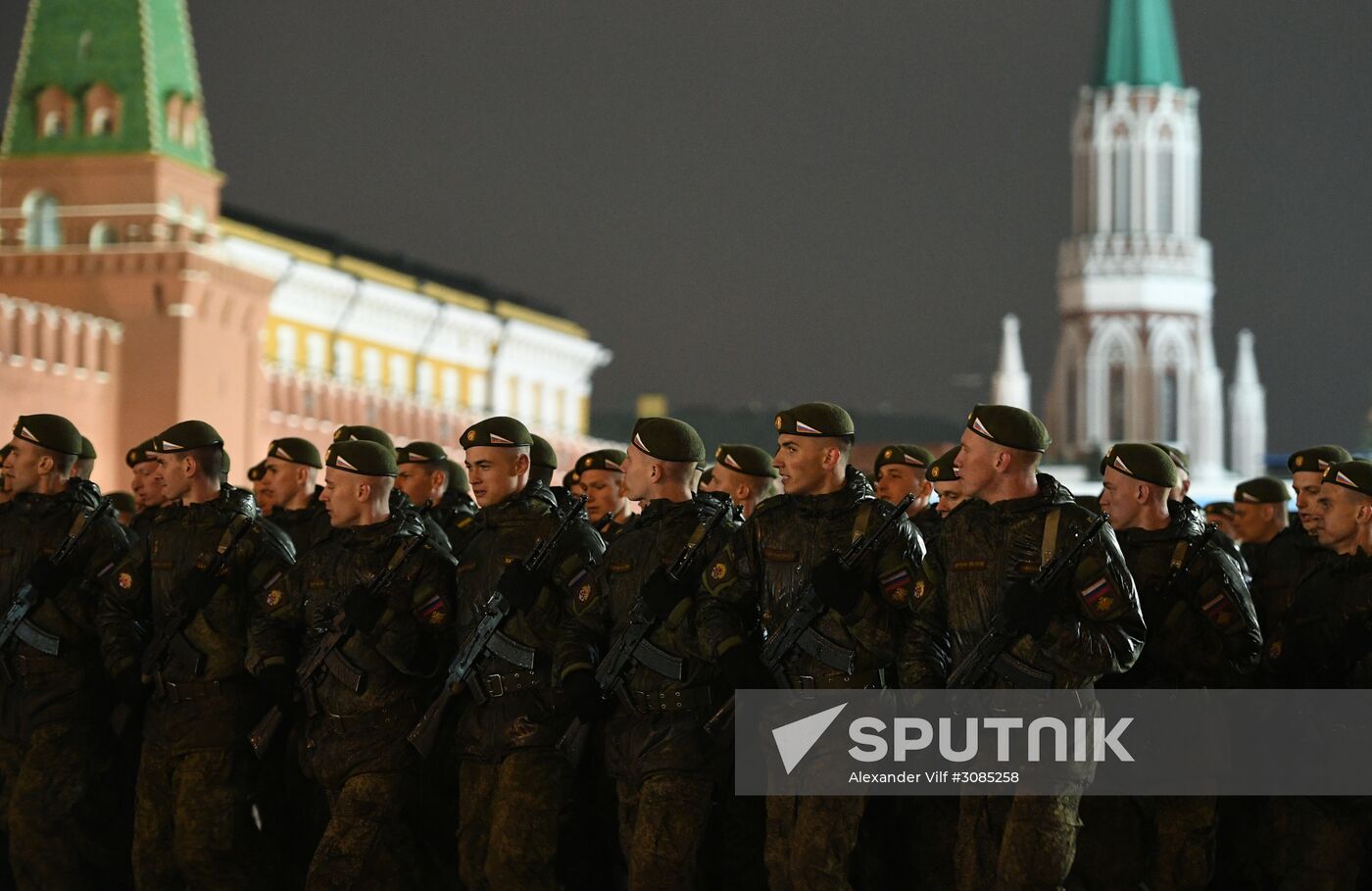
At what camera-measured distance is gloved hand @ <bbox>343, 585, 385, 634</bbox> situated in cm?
1099

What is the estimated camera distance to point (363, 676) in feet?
36.4

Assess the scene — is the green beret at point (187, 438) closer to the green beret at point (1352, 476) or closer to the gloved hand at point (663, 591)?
the gloved hand at point (663, 591)

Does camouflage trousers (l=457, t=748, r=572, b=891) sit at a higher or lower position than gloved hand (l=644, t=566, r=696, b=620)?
lower

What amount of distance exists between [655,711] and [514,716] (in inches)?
26.6

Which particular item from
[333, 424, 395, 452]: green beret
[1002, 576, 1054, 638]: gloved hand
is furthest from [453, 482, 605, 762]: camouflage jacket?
[1002, 576, 1054, 638]: gloved hand

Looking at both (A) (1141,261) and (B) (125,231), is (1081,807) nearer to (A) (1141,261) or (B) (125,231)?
(B) (125,231)

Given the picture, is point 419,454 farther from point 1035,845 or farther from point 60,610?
point 1035,845

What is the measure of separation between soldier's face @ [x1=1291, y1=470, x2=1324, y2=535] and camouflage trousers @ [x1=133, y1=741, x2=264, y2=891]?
15.2 feet

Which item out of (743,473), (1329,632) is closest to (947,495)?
(743,473)

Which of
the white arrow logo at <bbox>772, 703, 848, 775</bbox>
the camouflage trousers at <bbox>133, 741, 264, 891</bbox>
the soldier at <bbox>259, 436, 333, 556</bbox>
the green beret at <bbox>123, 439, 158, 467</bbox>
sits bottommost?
the camouflage trousers at <bbox>133, 741, 264, 891</bbox>

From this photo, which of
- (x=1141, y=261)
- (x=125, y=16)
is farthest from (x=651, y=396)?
(x=125, y=16)

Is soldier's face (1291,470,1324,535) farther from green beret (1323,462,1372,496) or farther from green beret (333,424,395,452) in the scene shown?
green beret (333,424,395,452)

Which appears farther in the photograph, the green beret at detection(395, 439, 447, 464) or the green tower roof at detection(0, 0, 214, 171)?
the green tower roof at detection(0, 0, 214, 171)

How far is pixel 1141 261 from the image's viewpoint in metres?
143
